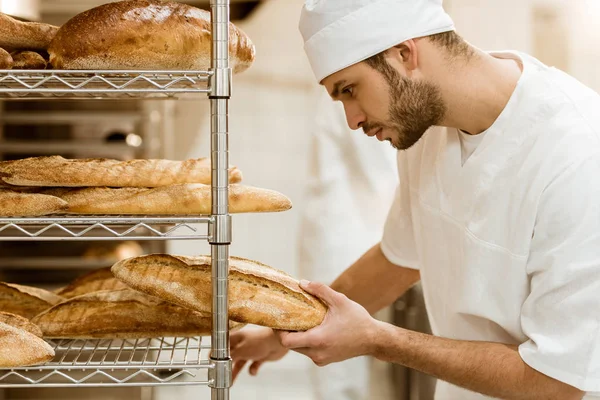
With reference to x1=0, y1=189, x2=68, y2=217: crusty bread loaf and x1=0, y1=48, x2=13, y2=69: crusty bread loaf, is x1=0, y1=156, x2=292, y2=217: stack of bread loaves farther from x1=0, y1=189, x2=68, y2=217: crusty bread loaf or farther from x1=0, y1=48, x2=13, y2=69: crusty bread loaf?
x1=0, y1=48, x2=13, y2=69: crusty bread loaf

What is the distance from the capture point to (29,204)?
125cm

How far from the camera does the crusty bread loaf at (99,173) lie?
131cm

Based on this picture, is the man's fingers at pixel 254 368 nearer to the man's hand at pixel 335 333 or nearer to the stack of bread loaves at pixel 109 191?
the man's hand at pixel 335 333

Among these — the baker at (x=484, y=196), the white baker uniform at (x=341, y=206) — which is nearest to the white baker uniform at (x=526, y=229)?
the baker at (x=484, y=196)

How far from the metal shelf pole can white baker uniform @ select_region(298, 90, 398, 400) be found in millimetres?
1624

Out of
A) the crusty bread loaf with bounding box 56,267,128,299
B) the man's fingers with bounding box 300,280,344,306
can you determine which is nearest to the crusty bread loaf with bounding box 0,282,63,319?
the crusty bread loaf with bounding box 56,267,128,299

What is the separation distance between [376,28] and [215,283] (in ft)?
2.01

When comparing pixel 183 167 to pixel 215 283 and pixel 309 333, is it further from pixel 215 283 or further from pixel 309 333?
pixel 309 333

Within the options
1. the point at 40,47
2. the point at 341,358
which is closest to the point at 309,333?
the point at 341,358

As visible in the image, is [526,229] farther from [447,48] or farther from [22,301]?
[22,301]

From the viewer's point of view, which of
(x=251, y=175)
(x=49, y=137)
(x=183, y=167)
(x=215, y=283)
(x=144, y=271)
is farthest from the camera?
(x=251, y=175)

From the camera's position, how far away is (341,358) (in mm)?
1369

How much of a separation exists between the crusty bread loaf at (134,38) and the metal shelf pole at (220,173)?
0.12m

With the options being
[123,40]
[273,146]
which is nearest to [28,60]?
[123,40]
